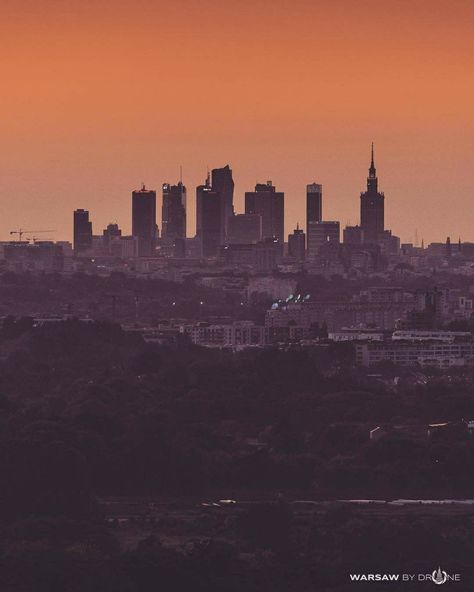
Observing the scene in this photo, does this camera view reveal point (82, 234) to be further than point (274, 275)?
Yes

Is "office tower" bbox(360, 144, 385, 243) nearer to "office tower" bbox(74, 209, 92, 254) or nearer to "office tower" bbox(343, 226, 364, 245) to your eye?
"office tower" bbox(343, 226, 364, 245)

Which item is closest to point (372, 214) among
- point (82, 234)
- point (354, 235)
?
point (354, 235)

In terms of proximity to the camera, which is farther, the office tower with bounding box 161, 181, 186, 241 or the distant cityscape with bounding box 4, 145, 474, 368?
the office tower with bounding box 161, 181, 186, 241

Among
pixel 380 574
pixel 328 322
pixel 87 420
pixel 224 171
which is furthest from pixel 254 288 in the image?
pixel 380 574

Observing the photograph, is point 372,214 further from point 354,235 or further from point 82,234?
point 82,234

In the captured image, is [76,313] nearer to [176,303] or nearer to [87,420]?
[176,303]

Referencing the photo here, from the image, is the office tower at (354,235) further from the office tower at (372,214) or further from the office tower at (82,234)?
the office tower at (82,234)
